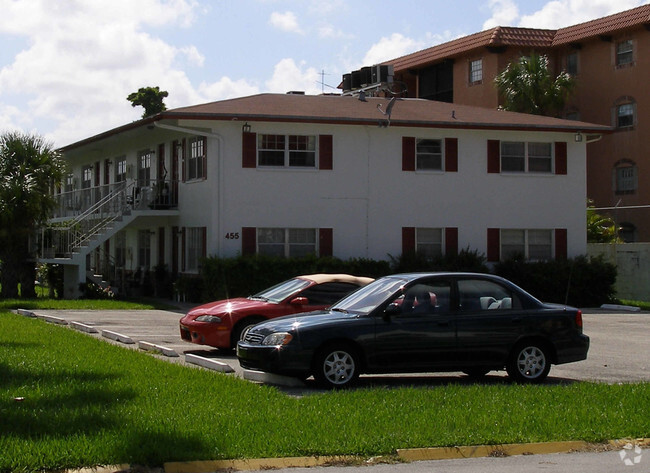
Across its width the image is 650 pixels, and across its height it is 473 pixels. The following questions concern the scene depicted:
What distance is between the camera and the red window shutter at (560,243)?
3419 cm

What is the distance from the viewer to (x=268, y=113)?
3127cm

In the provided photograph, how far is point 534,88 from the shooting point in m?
49.1

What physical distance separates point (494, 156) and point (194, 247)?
1060 centimetres

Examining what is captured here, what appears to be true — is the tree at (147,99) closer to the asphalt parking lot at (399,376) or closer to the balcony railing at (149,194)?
the balcony railing at (149,194)

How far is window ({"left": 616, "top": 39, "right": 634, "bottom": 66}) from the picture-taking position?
162ft

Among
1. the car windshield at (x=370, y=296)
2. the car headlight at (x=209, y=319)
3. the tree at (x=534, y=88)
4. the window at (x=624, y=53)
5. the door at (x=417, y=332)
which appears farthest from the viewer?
the window at (x=624, y=53)

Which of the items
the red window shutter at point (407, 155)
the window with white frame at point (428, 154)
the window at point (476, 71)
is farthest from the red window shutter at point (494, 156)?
the window at point (476, 71)

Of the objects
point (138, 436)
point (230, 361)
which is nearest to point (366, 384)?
point (230, 361)

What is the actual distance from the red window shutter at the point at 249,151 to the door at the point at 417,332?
18092 millimetres

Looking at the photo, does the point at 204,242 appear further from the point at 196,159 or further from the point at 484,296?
the point at 484,296

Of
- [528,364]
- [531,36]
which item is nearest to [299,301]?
[528,364]

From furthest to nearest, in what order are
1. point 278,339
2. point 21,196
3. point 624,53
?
1. point 624,53
2. point 21,196
3. point 278,339

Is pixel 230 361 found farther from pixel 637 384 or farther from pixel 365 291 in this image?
pixel 637 384

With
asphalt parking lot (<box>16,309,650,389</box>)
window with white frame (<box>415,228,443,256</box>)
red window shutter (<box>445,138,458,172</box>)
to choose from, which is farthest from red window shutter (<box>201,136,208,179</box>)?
red window shutter (<box>445,138,458,172</box>)
